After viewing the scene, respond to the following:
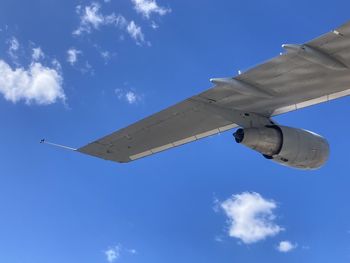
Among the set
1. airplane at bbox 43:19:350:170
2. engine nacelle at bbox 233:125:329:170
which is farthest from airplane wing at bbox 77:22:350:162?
engine nacelle at bbox 233:125:329:170

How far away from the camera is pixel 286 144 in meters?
21.4

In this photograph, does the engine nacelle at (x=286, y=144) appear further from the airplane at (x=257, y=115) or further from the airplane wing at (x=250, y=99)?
the airplane wing at (x=250, y=99)

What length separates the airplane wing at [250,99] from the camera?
1636 centimetres

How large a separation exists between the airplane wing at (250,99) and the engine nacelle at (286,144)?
66cm

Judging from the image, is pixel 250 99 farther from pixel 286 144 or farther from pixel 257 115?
pixel 286 144

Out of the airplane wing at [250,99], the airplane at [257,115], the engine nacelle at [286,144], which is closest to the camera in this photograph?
the airplane wing at [250,99]

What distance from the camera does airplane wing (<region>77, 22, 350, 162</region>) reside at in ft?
53.7

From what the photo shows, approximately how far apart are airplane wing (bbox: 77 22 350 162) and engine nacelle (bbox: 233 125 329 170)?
0.66m

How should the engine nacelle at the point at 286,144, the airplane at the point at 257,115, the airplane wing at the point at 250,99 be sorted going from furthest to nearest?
the engine nacelle at the point at 286,144
the airplane at the point at 257,115
the airplane wing at the point at 250,99

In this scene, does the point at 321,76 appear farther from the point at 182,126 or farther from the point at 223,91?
the point at 182,126

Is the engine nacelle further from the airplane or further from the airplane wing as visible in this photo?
the airplane wing

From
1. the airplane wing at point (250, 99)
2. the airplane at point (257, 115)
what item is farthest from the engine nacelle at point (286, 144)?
the airplane wing at point (250, 99)

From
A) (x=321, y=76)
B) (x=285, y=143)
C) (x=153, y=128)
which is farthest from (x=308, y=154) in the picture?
(x=153, y=128)

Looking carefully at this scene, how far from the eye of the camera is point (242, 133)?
21.3m
